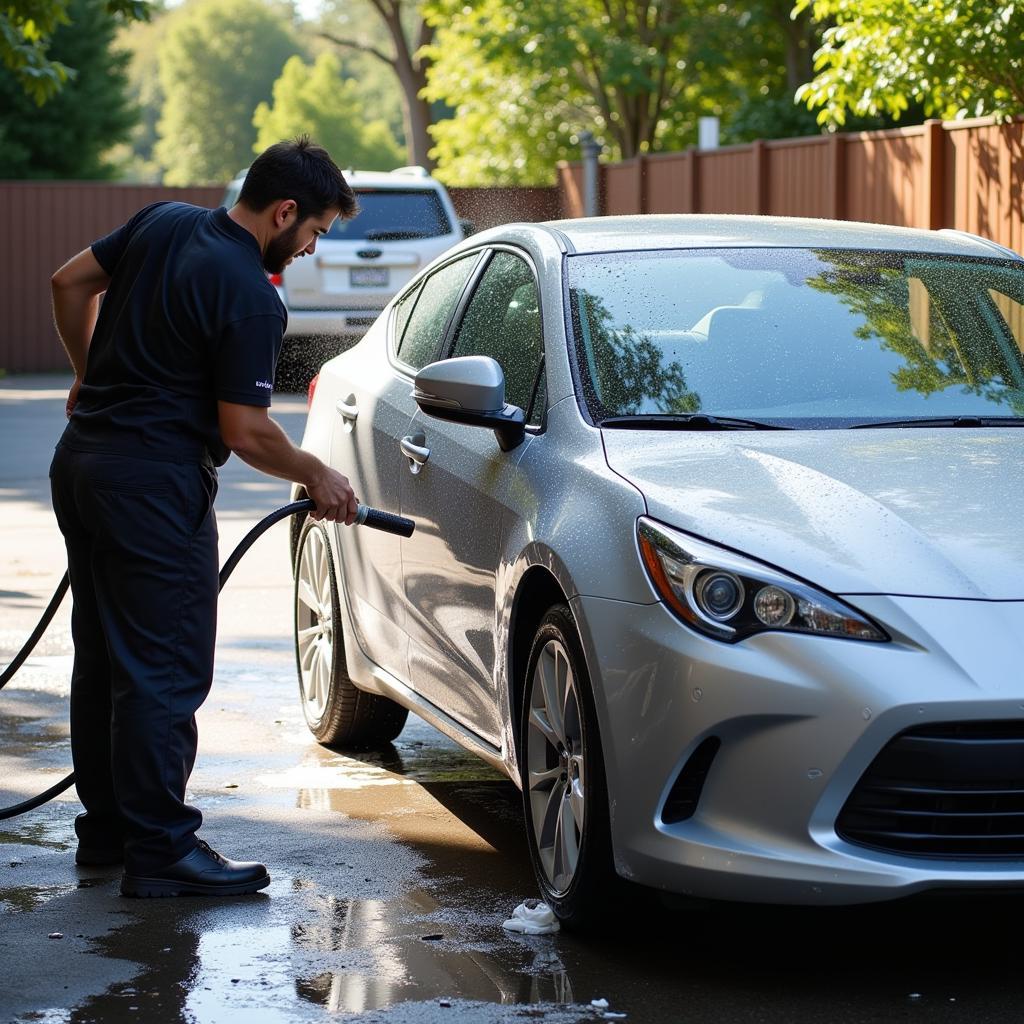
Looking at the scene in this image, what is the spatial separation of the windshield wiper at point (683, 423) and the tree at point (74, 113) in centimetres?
3680

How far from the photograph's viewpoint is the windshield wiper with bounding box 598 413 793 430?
4762 millimetres

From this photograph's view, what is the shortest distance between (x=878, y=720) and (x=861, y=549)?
1.32ft

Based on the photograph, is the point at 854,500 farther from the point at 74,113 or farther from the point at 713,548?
the point at 74,113

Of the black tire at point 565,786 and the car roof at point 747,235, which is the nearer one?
the black tire at point 565,786

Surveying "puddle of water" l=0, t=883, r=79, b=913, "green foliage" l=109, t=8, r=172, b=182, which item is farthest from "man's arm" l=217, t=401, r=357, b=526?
"green foliage" l=109, t=8, r=172, b=182

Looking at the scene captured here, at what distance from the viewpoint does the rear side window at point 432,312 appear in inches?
236

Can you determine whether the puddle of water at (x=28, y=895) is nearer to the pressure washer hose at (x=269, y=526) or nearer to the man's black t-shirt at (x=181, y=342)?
the pressure washer hose at (x=269, y=526)

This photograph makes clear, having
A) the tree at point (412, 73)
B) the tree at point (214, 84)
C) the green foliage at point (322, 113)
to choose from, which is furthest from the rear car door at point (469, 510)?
the tree at point (214, 84)

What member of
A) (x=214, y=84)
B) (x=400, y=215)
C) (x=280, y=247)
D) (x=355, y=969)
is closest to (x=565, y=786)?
(x=355, y=969)

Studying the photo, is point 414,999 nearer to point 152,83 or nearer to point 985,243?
point 985,243

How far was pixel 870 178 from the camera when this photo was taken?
1747 cm

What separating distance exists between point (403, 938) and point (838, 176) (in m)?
14.4

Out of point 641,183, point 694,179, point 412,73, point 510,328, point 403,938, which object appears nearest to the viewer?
point 403,938

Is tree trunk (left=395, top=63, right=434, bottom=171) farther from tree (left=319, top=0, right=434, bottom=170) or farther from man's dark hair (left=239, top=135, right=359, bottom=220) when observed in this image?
man's dark hair (left=239, top=135, right=359, bottom=220)
